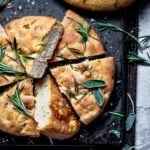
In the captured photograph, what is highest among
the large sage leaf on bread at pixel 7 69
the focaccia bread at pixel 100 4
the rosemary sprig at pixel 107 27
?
the focaccia bread at pixel 100 4

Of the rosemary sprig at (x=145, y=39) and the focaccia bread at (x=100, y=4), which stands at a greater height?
the focaccia bread at (x=100, y=4)

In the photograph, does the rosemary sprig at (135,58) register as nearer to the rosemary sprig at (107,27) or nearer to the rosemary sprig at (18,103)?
the rosemary sprig at (107,27)

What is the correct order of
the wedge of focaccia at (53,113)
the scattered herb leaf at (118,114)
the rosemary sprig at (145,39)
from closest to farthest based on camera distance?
the wedge of focaccia at (53,113) < the scattered herb leaf at (118,114) < the rosemary sprig at (145,39)

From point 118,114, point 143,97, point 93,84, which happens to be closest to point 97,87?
point 93,84

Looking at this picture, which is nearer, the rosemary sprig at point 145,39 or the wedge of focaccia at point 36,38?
the wedge of focaccia at point 36,38

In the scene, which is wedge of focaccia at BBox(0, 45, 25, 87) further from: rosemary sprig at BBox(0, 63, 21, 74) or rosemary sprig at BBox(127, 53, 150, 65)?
rosemary sprig at BBox(127, 53, 150, 65)

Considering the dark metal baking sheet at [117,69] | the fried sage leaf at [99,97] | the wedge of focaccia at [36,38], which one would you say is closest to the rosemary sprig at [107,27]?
the dark metal baking sheet at [117,69]

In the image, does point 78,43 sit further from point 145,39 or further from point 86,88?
point 145,39

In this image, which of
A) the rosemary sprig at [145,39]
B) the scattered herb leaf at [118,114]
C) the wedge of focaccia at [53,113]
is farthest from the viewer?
the rosemary sprig at [145,39]
